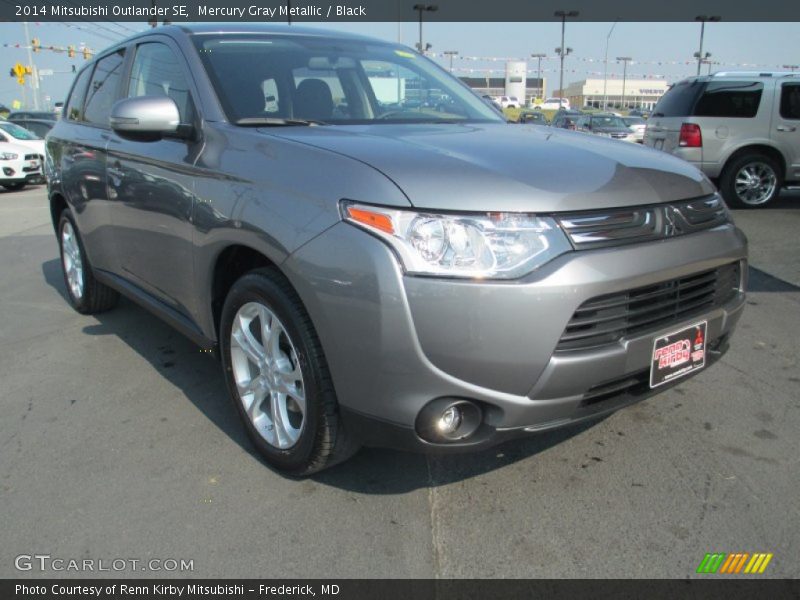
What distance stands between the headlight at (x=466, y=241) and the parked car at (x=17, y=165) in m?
15.5

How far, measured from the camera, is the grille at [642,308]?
2111 millimetres

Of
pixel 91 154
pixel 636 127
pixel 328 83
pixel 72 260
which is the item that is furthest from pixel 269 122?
pixel 636 127

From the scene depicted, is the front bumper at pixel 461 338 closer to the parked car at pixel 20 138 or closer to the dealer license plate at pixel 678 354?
the dealer license plate at pixel 678 354

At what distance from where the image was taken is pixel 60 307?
531 centimetres

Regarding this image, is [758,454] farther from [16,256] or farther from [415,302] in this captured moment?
[16,256]

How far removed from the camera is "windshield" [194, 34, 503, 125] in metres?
3.02

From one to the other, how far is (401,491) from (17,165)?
50.5 ft

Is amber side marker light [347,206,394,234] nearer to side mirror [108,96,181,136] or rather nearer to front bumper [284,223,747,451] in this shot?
front bumper [284,223,747,451]

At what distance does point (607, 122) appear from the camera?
71.4ft

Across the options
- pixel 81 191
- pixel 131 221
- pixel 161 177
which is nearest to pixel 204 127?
pixel 161 177

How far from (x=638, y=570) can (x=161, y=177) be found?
2.57m

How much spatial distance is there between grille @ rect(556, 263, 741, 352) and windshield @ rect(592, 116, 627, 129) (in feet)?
66.0

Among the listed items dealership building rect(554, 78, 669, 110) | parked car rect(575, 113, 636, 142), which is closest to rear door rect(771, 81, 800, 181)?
parked car rect(575, 113, 636, 142)

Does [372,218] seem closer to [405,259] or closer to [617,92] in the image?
[405,259]
